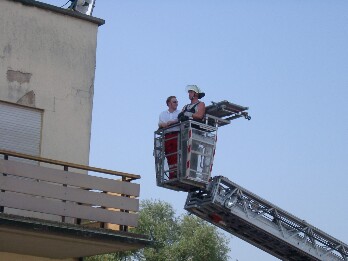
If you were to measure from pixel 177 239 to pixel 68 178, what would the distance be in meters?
38.5

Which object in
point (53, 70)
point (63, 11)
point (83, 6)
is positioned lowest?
point (53, 70)

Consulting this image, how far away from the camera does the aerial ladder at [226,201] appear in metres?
16.7

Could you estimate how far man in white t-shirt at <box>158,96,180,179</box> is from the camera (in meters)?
16.9

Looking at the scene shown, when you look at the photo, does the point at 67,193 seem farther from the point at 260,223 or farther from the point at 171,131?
the point at 260,223

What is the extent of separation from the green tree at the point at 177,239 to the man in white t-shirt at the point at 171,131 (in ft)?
85.2

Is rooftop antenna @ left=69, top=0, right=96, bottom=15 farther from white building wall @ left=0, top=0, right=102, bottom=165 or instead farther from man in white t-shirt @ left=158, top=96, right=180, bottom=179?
man in white t-shirt @ left=158, top=96, right=180, bottom=179

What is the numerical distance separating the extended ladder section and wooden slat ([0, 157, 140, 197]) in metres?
2.93

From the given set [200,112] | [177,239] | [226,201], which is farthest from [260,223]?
[177,239]

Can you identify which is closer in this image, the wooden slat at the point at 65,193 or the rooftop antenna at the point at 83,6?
the wooden slat at the point at 65,193

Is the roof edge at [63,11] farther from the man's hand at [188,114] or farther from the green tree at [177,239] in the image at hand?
the green tree at [177,239]

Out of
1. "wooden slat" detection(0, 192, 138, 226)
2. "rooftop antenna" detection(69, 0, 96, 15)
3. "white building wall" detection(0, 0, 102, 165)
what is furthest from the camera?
"rooftop antenna" detection(69, 0, 96, 15)

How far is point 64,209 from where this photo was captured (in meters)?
13.9

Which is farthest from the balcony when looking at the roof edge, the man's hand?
the roof edge

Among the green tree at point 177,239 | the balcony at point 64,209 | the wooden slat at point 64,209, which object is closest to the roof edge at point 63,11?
the balcony at point 64,209
